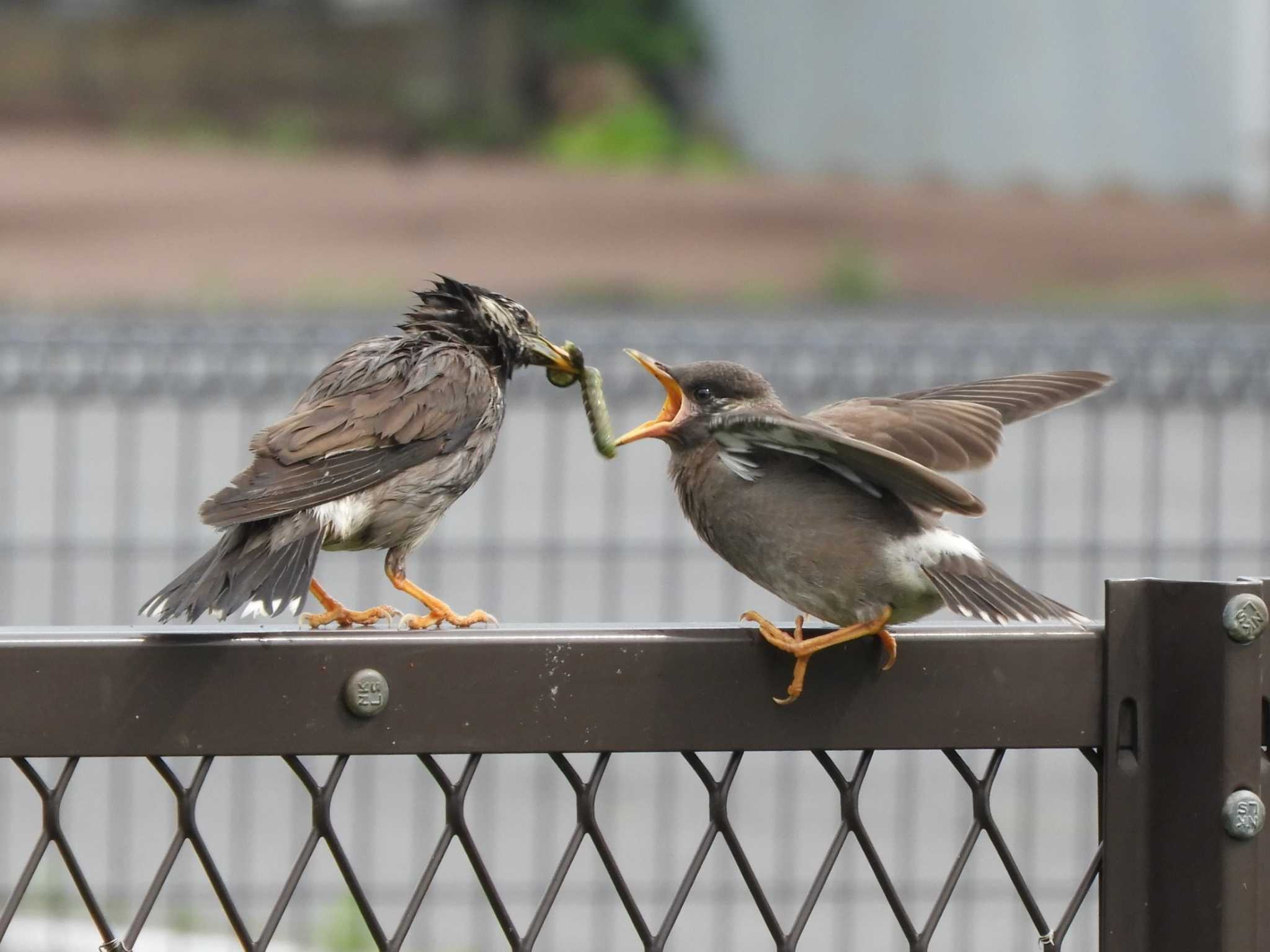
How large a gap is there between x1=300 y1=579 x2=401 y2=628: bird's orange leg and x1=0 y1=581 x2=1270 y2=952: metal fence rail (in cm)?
106

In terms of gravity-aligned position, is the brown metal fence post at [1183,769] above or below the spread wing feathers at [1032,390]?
below

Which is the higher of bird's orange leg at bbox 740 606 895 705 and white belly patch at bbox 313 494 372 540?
white belly patch at bbox 313 494 372 540

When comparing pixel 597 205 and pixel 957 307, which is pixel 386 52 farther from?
pixel 957 307

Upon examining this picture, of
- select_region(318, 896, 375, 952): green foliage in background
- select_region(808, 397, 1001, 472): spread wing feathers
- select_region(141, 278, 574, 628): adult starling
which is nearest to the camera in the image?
select_region(141, 278, 574, 628): adult starling

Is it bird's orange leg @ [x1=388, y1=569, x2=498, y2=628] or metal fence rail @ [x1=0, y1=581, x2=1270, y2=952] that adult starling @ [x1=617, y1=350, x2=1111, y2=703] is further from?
bird's orange leg @ [x1=388, y1=569, x2=498, y2=628]

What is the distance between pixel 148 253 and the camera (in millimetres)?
15672

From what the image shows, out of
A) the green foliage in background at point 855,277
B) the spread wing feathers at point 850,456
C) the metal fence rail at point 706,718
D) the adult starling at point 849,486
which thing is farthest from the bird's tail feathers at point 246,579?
the green foliage in background at point 855,277

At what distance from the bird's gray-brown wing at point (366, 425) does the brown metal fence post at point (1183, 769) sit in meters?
1.43

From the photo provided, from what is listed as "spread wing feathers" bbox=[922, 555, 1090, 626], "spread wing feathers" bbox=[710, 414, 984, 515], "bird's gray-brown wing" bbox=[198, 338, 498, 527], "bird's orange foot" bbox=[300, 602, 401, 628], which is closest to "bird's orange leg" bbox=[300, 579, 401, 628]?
"bird's orange foot" bbox=[300, 602, 401, 628]

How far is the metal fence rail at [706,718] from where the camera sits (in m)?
1.87

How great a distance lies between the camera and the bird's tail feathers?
95.0 inches

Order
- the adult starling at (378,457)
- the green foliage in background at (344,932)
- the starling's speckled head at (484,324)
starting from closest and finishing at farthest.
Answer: the adult starling at (378,457) < the starling's speckled head at (484,324) < the green foliage in background at (344,932)

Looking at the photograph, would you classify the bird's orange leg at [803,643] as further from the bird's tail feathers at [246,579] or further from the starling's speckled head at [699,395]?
the starling's speckled head at [699,395]

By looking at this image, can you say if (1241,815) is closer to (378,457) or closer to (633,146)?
(378,457)
